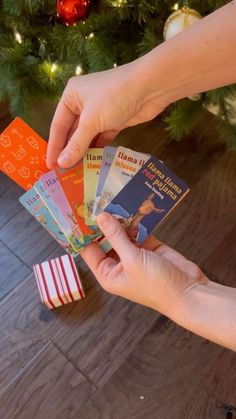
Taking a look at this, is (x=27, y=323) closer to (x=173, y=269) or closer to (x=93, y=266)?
(x=93, y=266)

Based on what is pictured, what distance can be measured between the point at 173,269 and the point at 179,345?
0.48m

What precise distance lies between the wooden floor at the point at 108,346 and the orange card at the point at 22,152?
15.9 inches

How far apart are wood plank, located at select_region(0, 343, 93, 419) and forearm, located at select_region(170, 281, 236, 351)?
19.6 inches

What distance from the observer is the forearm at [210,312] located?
2.57 feet

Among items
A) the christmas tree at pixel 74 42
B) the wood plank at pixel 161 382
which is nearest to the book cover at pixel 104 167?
the christmas tree at pixel 74 42

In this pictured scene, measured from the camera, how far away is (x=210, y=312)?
0.81 metres

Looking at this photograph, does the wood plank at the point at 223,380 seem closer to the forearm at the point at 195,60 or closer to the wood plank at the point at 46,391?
the wood plank at the point at 46,391

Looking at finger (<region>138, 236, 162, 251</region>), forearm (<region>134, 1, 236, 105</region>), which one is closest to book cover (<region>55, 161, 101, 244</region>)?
finger (<region>138, 236, 162, 251</region>)

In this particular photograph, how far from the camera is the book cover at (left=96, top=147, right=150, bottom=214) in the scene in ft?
3.26

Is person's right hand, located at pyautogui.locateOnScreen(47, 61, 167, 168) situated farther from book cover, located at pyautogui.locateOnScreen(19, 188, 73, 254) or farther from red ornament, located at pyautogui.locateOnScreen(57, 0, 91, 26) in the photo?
red ornament, located at pyautogui.locateOnScreen(57, 0, 91, 26)

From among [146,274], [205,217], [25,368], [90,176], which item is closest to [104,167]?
[90,176]

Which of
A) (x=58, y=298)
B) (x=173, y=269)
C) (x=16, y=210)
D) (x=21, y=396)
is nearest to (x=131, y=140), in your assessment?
(x=16, y=210)

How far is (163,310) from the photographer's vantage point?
0.87 metres

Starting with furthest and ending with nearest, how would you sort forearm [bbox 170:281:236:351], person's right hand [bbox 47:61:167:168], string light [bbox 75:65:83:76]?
string light [bbox 75:65:83:76], person's right hand [bbox 47:61:167:168], forearm [bbox 170:281:236:351]
